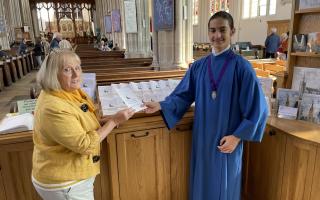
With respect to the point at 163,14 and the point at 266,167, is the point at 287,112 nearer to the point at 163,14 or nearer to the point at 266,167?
the point at 266,167

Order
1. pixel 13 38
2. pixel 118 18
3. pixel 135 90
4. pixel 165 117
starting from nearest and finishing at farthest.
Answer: pixel 165 117 < pixel 135 90 < pixel 118 18 < pixel 13 38

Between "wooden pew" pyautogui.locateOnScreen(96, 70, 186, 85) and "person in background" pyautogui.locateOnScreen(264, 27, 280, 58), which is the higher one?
"person in background" pyautogui.locateOnScreen(264, 27, 280, 58)

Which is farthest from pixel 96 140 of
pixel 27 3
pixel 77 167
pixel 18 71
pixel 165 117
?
pixel 27 3

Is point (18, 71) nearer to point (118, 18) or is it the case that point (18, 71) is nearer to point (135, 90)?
point (118, 18)

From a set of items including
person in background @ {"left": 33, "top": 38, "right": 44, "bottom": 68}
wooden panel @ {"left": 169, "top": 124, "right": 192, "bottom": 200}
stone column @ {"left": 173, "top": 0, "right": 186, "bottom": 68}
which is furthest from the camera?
person in background @ {"left": 33, "top": 38, "right": 44, "bottom": 68}

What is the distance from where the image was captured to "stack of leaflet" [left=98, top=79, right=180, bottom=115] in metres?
2.01

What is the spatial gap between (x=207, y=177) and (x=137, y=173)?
1.79 feet

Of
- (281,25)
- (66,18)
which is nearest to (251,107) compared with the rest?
(281,25)

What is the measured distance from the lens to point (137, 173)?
2.02 m

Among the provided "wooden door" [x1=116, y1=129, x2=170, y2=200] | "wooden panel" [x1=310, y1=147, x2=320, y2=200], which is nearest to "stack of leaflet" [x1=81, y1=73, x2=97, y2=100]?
"wooden door" [x1=116, y1=129, x2=170, y2=200]

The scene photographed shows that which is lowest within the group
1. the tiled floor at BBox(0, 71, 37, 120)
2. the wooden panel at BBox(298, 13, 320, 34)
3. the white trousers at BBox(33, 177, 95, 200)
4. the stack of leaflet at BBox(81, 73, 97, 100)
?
the tiled floor at BBox(0, 71, 37, 120)

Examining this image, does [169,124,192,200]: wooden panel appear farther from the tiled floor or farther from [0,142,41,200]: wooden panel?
the tiled floor

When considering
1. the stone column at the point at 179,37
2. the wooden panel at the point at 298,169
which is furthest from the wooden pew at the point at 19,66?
the wooden panel at the point at 298,169

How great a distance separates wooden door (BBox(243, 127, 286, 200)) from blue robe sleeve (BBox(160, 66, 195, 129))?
65 centimetres
